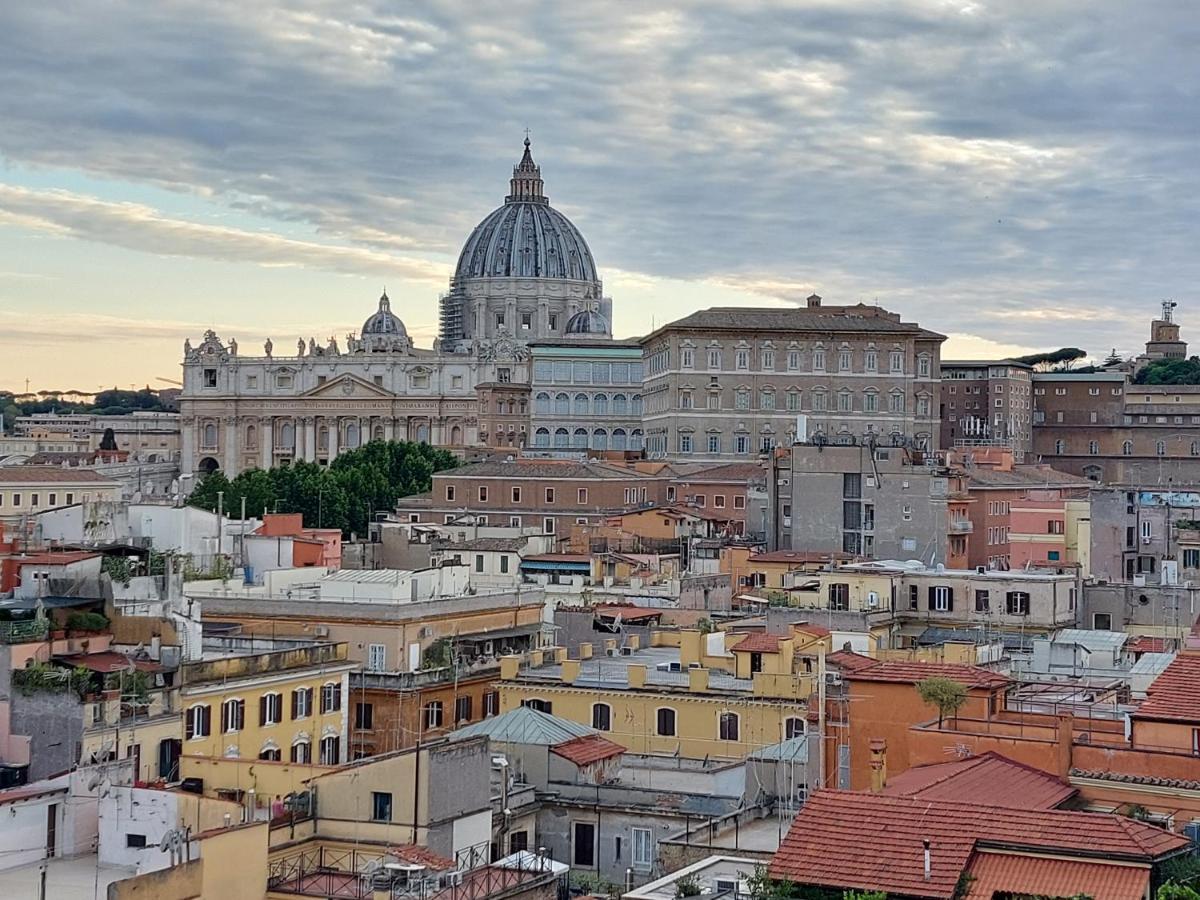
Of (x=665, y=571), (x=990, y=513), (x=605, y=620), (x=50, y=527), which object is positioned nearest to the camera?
(x=605, y=620)

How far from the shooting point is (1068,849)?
14.2 meters

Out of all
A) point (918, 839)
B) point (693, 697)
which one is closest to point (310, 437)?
point (693, 697)

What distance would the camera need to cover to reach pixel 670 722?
2709 cm

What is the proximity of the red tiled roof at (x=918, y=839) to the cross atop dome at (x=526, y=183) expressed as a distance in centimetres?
14834

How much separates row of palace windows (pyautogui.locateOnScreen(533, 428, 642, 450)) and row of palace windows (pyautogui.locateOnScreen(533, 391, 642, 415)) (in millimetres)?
852

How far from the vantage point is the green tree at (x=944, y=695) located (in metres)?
19.7

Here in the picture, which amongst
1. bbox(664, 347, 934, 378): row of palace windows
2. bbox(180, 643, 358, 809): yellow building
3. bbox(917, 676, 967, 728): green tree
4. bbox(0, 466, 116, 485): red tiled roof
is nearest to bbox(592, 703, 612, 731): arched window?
bbox(180, 643, 358, 809): yellow building

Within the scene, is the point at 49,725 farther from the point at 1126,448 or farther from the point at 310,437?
the point at 310,437

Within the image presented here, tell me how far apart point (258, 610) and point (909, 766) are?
47.0 feet

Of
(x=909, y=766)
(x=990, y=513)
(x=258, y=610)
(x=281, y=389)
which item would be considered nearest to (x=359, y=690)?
(x=258, y=610)

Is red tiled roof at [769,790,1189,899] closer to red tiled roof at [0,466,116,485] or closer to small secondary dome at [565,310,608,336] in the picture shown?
red tiled roof at [0,466,116,485]

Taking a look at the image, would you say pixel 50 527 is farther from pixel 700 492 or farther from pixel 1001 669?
pixel 700 492

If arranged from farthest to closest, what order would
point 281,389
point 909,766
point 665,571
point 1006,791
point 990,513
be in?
point 281,389 → point 990,513 → point 665,571 → point 909,766 → point 1006,791

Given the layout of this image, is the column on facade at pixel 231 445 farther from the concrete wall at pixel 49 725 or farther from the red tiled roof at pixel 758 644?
the concrete wall at pixel 49 725
